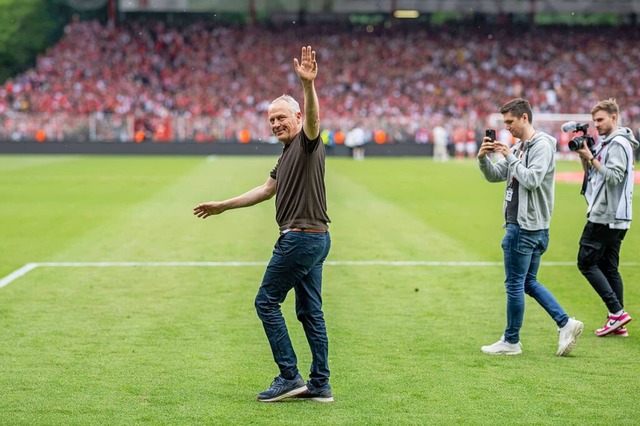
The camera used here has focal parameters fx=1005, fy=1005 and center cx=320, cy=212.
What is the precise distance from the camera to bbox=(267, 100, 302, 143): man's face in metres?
6.44

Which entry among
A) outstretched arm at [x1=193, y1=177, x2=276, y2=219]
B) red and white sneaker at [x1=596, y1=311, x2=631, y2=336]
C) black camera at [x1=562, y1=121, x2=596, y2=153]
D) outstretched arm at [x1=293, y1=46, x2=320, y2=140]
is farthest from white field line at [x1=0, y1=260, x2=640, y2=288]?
outstretched arm at [x1=293, y1=46, x2=320, y2=140]

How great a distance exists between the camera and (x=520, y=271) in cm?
806

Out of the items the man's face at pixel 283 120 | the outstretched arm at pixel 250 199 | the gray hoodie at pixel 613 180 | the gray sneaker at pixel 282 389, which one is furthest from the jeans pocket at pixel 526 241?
the man's face at pixel 283 120

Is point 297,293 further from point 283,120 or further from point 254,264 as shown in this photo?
point 254,264

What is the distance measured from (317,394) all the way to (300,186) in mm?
1415

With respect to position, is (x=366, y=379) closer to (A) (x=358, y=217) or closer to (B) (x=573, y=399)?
(B) (x=573, y=399)

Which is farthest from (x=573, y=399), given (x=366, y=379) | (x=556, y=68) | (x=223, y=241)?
(x=556, y=68)

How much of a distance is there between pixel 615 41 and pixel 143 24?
1246 inches

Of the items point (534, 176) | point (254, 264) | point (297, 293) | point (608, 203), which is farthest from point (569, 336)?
point (254, 264)

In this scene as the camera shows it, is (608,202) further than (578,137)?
Yes

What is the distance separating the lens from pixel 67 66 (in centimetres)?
6412

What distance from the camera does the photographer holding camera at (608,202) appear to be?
8758 millimetres

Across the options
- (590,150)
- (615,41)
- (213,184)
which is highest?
(615,41)

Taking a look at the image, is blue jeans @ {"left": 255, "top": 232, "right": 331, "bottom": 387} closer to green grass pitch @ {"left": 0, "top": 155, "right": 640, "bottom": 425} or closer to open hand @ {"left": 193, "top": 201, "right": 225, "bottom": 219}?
green grass pitch @ {"left": 0, "top": 155, "right": 640, "bottom": 425}
